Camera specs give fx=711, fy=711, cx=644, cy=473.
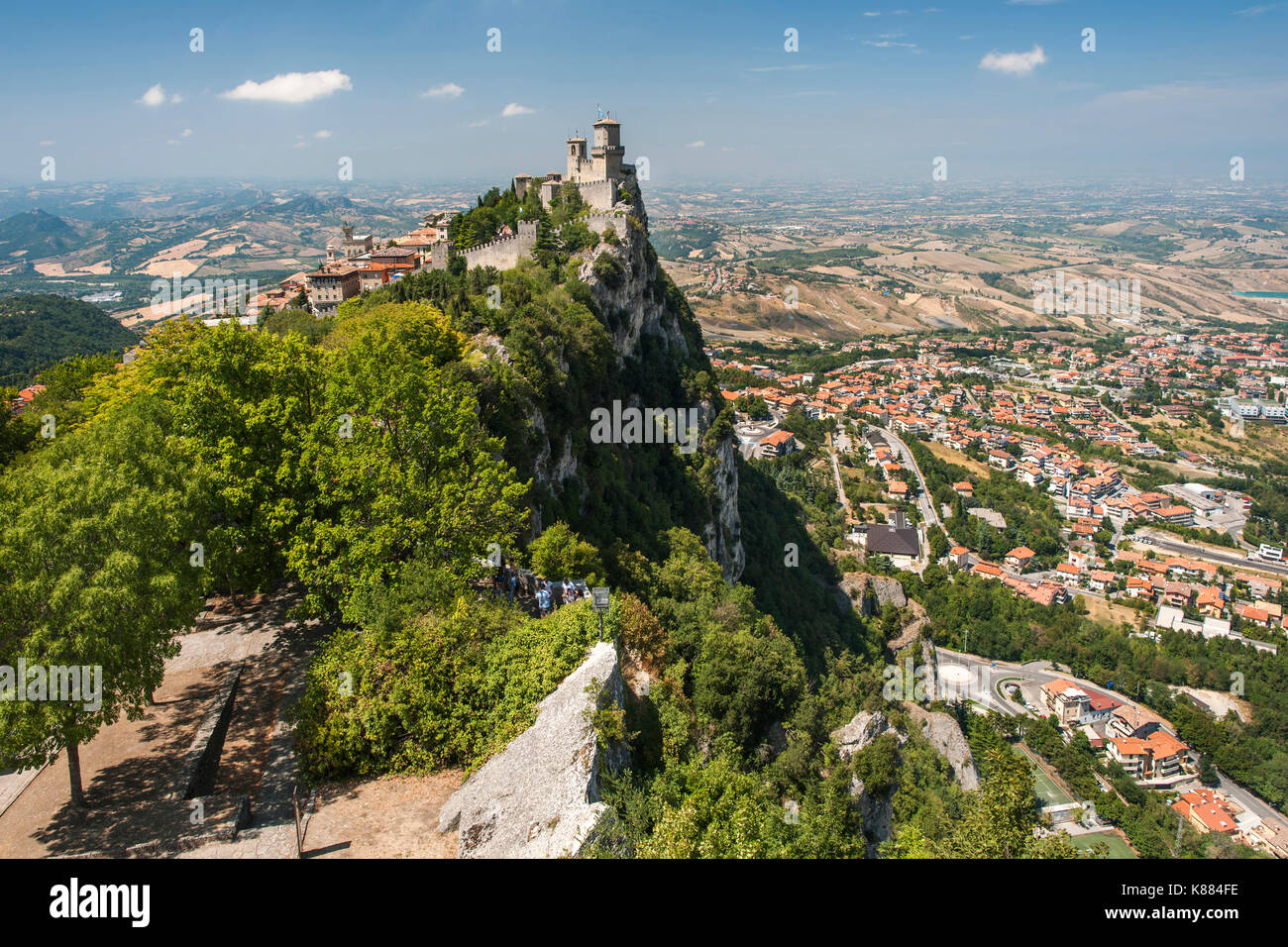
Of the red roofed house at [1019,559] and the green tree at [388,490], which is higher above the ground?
the green tree at [388,490]

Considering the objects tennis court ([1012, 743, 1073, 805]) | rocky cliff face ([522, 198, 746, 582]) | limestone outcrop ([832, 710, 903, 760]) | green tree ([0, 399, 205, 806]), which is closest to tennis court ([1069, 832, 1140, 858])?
tennis court ([1012, 743, 1073, 805])

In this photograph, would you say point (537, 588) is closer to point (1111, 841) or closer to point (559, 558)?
point (559, 558)

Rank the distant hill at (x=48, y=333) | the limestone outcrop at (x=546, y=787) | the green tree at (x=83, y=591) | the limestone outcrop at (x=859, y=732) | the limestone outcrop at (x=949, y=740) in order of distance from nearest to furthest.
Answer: the limestone outcrop at (x=546, y=787), the green tree at (x=83, y=591), the limestone outcrop at (x=859, y=732), the limestone outcrop at (x=949, y=740), the distant hill at (x=48, y=333)

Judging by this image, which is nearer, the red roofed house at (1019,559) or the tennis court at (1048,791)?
the tennis court at (1048,791)

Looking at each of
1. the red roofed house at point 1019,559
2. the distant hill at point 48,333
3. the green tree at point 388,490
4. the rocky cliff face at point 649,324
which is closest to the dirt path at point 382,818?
the green tree at point 388,490

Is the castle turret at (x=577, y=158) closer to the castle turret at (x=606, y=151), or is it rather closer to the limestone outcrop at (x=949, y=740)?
the castle turret at (x=606, y=151)

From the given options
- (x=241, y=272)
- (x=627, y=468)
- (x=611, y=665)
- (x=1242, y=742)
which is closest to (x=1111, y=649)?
(x=1242, y=742)

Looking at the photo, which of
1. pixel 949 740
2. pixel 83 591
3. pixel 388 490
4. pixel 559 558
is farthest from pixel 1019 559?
pixel 83 591
